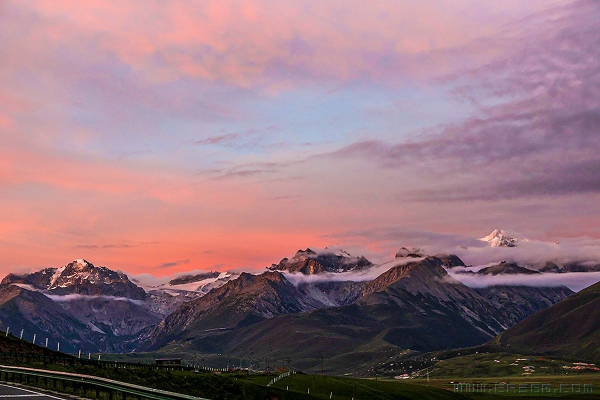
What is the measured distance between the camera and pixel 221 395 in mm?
125500

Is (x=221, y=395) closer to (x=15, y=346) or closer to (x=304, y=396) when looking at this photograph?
(x=15, y=346)

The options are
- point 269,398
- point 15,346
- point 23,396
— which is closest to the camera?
point 23,396

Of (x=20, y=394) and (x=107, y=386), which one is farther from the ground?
(x=107, y=386)

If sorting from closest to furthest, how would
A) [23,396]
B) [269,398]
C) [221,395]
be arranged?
[23,396] → [221,395] → [269,398]

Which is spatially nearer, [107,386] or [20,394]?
[107,386]

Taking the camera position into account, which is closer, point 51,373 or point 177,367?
point 51,373

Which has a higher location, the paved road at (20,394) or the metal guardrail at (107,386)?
the metal guardrail at (107,386)

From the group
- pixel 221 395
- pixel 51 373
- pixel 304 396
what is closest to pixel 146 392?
pixel 51 373

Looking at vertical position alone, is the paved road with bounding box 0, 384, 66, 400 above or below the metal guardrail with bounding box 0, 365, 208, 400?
below

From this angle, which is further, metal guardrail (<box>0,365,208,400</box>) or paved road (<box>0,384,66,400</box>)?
paved road (<box>0,384,66,400</box>)

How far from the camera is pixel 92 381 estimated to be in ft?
135

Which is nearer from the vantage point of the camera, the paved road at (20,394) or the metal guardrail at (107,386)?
the metal guardrail at (107,386)

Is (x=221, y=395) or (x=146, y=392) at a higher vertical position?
(x=146, y=392)

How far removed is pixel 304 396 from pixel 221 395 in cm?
6232
